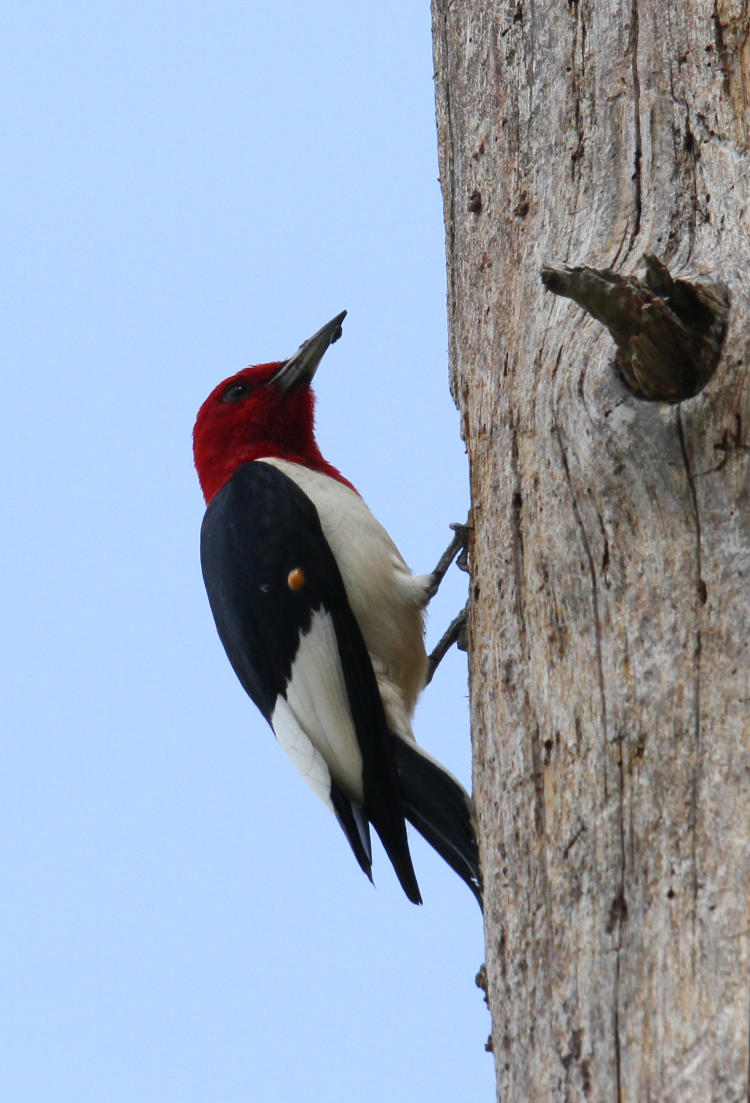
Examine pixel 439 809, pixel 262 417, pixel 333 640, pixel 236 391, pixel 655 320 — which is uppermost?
pixel 236 391

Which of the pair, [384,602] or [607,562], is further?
[384,602]

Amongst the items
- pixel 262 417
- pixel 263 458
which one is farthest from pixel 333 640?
pixel 262 417

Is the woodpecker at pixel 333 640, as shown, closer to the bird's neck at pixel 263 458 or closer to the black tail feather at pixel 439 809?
the black tail feather at pixel 439 809

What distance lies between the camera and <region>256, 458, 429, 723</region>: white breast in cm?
328

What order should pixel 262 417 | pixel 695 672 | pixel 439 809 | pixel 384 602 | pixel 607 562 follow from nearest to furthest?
pixel 695 672 → pixel 607 562 → pixel 439 809 → pixel 384 602 → pixel 262 417

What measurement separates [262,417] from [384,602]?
872 mm

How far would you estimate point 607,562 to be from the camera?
1.95m

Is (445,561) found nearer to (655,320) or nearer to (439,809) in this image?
(439,809)

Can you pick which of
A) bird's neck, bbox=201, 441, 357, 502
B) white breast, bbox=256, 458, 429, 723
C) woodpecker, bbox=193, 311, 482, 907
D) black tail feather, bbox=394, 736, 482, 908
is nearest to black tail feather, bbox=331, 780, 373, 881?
woodpecker, bbox=193, 311, 482, 907

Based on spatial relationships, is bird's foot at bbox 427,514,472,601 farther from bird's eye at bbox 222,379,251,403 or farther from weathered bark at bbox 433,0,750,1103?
bird's eye at bbox 222,379,251,403

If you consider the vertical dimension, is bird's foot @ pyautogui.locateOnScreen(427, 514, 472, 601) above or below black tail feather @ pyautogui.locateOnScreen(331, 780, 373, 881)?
above

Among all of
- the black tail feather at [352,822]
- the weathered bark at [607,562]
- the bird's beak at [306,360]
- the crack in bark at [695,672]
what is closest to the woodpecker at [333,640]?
the black tail feather at [352,822]

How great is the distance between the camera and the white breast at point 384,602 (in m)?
3.28

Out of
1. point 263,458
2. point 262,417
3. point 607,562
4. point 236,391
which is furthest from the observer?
point 236,391
